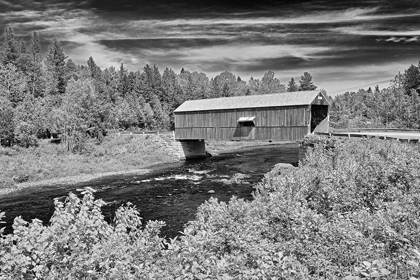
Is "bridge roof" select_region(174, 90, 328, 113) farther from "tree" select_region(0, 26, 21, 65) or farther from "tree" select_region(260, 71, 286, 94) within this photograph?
"tree" select_region(260, 71, 286, 94)

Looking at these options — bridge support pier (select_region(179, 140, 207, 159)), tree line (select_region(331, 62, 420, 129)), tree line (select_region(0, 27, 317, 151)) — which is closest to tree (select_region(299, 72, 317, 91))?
tree line (select_region(0, 27, 317, 151))

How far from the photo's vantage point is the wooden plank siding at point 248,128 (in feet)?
99.1

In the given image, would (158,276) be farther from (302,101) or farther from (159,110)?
(159,110)

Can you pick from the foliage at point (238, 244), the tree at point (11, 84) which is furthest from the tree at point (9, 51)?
the foliage at point (238, 244)

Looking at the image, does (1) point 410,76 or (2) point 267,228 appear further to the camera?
(1) point 410,76

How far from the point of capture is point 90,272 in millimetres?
4863

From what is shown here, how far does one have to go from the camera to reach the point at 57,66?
68312 millimetres

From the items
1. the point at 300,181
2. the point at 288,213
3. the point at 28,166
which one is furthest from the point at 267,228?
the point at 28,166

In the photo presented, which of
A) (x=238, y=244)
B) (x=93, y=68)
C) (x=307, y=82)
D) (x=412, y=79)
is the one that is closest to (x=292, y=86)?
(x=307, y=82)

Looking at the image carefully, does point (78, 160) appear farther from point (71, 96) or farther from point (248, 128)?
point (248, 128)

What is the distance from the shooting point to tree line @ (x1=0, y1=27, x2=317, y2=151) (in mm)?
39750

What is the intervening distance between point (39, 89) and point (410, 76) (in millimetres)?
81380

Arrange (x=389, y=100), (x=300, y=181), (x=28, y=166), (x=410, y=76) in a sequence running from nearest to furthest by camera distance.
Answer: (x=300, y=181)
(x=28, y=166)
(x=389, y=100)
(x=410, y=76)

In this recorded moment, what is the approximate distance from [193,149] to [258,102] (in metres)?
14.6
